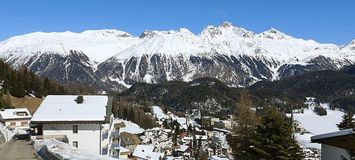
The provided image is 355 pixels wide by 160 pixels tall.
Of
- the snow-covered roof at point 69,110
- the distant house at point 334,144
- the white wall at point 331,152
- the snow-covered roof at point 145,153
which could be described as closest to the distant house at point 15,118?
the snow-covered roof at point 145,153

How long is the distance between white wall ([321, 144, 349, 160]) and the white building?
22657mm

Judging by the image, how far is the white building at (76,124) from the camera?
43562 mm

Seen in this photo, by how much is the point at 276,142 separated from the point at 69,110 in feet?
89.4

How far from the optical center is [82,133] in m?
44.3

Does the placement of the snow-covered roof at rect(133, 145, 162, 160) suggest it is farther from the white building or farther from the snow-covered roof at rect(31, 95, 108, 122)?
the white building

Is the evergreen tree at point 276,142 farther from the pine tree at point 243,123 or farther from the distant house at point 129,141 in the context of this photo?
the distant house at point 129,141

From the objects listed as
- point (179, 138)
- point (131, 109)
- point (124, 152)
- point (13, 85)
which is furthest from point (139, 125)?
point (124, 152)

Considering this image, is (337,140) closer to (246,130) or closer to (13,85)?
(246,130)

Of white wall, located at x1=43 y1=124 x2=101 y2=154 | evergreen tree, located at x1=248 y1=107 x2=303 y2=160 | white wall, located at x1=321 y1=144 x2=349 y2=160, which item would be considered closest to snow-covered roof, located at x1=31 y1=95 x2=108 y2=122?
white wall, located at x1=43 y1=124 x2=101 y2=154

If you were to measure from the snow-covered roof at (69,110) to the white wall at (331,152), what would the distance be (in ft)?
76.5

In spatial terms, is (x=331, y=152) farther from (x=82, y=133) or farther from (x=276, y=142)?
(x=82, y=133)

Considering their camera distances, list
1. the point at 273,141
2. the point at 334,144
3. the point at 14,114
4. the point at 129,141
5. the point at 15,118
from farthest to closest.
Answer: the point at 129,141, the point at 14,114, the point at 15,118, the point at 334,144, the point at 273,141

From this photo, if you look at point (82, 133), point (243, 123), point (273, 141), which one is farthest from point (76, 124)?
point (273, 141)

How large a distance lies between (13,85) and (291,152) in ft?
369
